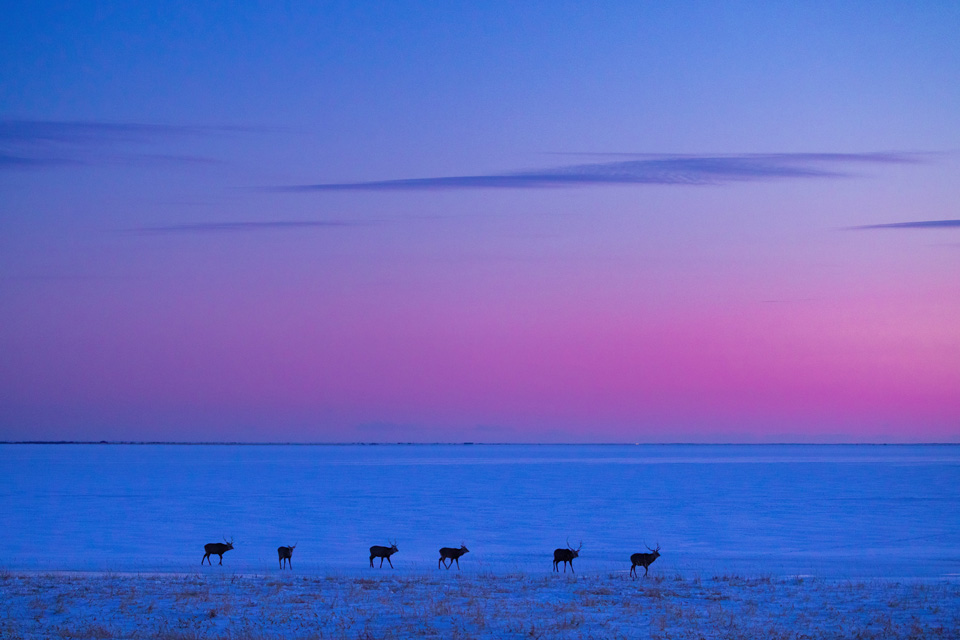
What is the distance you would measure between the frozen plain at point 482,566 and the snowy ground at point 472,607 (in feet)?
0.21

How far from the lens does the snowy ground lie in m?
16.0

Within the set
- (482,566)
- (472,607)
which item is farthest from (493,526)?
(472,607)

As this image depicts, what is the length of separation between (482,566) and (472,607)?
32.1 feet

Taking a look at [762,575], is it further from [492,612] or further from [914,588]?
[492,612]

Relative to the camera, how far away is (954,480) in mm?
90188

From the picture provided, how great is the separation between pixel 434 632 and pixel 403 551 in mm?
17481

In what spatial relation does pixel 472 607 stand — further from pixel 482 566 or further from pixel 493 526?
pixel 493 526

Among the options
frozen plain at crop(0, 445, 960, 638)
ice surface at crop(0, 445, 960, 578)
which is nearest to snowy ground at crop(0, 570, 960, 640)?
frozen plain at crop(0, 445, 960, 638)

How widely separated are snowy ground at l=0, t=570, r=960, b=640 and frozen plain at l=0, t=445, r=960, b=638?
0.21 ft

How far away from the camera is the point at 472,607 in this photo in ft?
59.7

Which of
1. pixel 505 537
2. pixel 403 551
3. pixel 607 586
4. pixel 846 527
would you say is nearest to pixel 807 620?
pixel 607 586

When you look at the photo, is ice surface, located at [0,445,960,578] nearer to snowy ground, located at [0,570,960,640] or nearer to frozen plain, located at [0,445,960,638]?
frozen plain, located at [0,445,960,638]

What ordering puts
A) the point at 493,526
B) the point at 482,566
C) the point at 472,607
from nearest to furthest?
the point at 472,607
the point at 482,566
the point at 493,526

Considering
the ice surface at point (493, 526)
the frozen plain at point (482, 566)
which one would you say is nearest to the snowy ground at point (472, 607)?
the frozen plain at point (482, 566)
